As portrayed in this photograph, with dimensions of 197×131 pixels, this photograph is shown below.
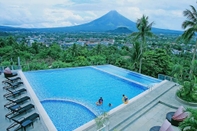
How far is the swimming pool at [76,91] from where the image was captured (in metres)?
7.59

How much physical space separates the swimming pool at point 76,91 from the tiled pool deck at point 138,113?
121 centimetres

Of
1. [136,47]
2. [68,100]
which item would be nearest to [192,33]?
[136,47]

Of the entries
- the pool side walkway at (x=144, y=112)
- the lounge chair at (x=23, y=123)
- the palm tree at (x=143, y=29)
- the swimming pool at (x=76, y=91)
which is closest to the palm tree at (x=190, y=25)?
the palm tree at (x=143, y=29)

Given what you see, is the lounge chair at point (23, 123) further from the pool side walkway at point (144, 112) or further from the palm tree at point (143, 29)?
the palm tree at point (143, 29)

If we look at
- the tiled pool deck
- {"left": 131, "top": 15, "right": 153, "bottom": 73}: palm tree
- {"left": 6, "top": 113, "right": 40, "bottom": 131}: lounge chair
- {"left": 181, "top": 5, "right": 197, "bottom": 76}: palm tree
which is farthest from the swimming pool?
{"left": 181, "top": 5, "right": 197, "bottom": 76}: palm tree

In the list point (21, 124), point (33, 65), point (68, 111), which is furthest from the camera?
point (33, 65)

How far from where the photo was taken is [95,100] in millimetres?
9516

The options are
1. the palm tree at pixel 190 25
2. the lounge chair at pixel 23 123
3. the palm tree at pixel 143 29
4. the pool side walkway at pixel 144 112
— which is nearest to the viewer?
the lounge chair at pixel 23 123

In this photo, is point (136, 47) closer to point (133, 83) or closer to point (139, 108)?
point (133, 83)

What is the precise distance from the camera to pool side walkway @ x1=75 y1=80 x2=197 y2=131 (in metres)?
6.09

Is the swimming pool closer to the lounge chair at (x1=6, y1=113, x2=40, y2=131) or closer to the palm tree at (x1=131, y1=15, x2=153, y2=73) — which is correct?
the lounge chair at (x1=6, y1=113, x2=40, y2=131)

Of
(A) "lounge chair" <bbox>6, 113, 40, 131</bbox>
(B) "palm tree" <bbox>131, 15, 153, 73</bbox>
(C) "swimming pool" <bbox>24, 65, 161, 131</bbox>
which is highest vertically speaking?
(B) "palm tree" <bbox>131, 15, 153, 73</bbox>

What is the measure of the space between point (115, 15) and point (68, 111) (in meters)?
178

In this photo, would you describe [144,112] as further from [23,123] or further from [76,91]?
[23,123]
